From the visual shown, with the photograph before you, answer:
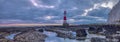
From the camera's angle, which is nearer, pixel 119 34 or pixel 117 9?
pixel 119 34

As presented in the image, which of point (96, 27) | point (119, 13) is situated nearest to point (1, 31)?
point (96, 27)

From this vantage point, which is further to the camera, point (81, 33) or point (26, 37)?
point (81, 33)

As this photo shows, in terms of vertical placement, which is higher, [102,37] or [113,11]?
[113,11]

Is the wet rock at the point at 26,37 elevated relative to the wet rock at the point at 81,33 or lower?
elevated

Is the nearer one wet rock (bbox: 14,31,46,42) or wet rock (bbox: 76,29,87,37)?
wet rock (bbox: 14,31,46,42)

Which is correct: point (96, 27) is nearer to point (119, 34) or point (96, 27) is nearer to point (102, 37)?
point (102, 37)

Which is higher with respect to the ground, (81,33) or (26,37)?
(26,37)

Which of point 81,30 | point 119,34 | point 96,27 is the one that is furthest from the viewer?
point 81,30

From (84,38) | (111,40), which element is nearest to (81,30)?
(84,38)

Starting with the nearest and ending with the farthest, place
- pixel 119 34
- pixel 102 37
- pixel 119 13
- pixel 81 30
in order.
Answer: pixel 119 34, pixel 102 37, pixel 81 30, pixel 119 13

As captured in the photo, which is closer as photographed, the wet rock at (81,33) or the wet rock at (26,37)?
the wet rock at (26,37)

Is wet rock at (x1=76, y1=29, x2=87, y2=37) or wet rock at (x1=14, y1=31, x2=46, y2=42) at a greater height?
wet rock at (x1=14, y1=31, x2=46, y2=42)
